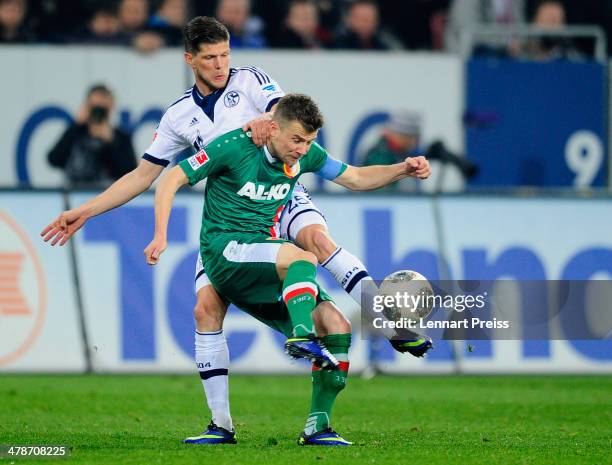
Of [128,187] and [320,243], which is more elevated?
[128,187]

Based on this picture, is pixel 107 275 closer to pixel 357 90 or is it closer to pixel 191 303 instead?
pixel 191 303

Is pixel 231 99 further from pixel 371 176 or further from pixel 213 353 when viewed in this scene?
pixel 213 353

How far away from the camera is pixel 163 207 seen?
28.4 ft

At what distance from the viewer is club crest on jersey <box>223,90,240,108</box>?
965 cm

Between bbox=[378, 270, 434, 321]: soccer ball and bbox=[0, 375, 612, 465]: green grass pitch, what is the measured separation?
2.83 feet

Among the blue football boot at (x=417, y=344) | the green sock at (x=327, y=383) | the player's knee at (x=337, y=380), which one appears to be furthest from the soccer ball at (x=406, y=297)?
the player's knee at (x=337, y=380)

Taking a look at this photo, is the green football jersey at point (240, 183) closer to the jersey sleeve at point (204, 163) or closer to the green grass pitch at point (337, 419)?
the jersey sleeve at point (204, 163)

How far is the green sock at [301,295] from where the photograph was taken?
8367 millimetres

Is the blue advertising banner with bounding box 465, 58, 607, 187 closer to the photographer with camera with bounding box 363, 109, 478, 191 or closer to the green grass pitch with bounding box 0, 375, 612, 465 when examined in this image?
the photographer with camera with bounding box 363, 109, 478, 191

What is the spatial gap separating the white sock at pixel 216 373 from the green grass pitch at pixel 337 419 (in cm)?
26

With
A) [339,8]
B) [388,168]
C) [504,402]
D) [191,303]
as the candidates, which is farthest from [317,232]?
[339,8]

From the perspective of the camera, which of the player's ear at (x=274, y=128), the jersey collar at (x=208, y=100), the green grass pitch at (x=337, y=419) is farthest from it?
the jersey collar at (x=208, y=100)

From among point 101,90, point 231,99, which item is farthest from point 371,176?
point 101,90

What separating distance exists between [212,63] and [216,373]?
2.12 meters
